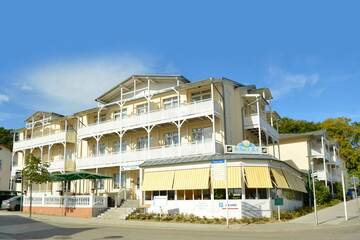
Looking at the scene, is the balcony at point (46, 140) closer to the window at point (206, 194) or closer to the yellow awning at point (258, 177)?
the window at point (206, 194)

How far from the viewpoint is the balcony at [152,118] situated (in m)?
30.4

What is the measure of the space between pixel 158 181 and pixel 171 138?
20.6 feet

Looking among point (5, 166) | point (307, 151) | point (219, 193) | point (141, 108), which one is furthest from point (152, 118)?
point (5, 166)

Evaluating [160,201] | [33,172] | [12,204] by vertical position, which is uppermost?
[33,172]

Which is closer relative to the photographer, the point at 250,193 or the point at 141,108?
the point at 250,193

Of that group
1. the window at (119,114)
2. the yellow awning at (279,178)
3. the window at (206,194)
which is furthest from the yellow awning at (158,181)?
the window at (119,114)

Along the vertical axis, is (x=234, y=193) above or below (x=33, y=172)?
below

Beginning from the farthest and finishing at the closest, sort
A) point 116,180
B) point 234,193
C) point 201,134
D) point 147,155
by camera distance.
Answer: point 116,180 → point 147,155 → point 201,134 → point 234,193

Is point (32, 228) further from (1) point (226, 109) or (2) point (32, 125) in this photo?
(2) point (32, 125)

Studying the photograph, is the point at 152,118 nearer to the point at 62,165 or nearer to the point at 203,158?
the point at 203,158

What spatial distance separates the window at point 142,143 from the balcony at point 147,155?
2.02 metres

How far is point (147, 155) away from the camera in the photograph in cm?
3278

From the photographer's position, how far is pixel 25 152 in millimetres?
47625

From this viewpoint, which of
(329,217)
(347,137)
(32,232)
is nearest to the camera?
(32,232)
